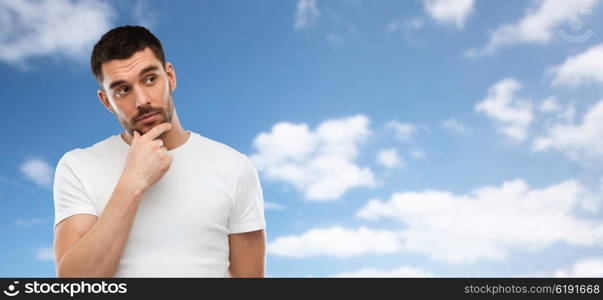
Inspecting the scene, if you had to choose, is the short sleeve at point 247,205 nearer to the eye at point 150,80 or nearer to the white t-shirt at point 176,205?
the white t-shirt at point 176,205

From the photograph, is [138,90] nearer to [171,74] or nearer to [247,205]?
[171,74]

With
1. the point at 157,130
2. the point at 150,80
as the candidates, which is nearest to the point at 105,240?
the point at 157,130

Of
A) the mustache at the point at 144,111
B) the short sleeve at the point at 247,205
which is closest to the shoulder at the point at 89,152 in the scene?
the mustache at the point at 144,111

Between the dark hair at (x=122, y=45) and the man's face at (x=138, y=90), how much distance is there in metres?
0.04

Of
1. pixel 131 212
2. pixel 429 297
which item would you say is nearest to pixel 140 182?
pixel 131 212

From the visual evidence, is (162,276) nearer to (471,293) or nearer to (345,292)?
(345,292)

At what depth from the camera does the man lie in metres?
3.71

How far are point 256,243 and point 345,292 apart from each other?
98 centimetres

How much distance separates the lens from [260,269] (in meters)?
4.57

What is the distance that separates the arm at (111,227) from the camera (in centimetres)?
363

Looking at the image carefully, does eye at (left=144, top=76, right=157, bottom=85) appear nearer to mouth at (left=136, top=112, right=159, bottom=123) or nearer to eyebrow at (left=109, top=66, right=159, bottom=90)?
eyebrow at (left=109, top=66, right=159, bottom=90)

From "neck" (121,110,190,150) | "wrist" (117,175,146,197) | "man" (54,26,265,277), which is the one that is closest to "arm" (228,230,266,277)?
"man" (54,26,265,277)

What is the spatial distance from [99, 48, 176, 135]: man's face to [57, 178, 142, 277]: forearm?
61 cm

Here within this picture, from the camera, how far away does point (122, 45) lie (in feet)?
13.6
